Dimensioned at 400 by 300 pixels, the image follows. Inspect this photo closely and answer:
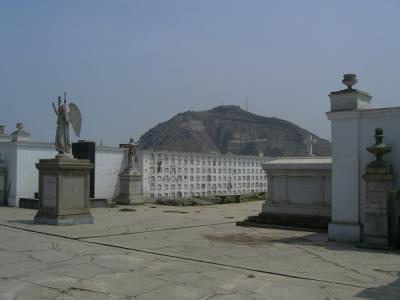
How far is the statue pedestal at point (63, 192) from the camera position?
36.6 feet

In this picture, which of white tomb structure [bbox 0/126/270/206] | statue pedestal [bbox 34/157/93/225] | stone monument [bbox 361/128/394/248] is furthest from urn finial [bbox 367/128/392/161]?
white tomb structure [bbox 0/126/270/206]

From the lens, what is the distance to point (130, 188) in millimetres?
18438

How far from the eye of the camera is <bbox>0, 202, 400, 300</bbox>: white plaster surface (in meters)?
5.08

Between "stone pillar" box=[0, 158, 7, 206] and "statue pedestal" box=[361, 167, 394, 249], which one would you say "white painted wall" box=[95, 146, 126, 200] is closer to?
"stone pillar" box=[0, 158, 7, 206]

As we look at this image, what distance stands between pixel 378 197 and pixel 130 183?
11.9 meters

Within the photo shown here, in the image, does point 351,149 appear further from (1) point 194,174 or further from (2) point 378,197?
(1) point 194,174

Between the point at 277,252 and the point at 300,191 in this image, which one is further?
Result: the point at 300,191

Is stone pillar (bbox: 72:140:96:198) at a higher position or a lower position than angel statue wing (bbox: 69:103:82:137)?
lower

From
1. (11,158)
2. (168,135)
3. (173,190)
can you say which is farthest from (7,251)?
(168,135)

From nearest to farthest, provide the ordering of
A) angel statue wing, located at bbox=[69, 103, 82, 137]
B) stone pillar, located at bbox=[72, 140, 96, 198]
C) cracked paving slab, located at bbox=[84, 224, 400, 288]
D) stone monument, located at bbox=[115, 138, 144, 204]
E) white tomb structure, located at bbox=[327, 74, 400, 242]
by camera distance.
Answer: cracked paving slab, located at bbox=[84, 224, 400, 288] < white tomb structure, located at bbox=[327, 74, 400, 242] < angel statue wing, located at bbox=[69, 103, 82, 137] < stone pillar, located at bbox=[72, 140, 96, 198] < stone monument, located at bbox=[115, 138, 144, 204]

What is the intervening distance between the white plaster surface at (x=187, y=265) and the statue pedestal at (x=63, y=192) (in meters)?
0.93

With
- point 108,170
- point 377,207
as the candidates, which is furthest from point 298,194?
point 108,170

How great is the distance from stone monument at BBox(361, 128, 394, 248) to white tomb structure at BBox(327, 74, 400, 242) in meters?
0.36

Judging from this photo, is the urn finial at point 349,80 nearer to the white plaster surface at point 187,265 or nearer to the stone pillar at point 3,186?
the white plaster surface at point 187,265
